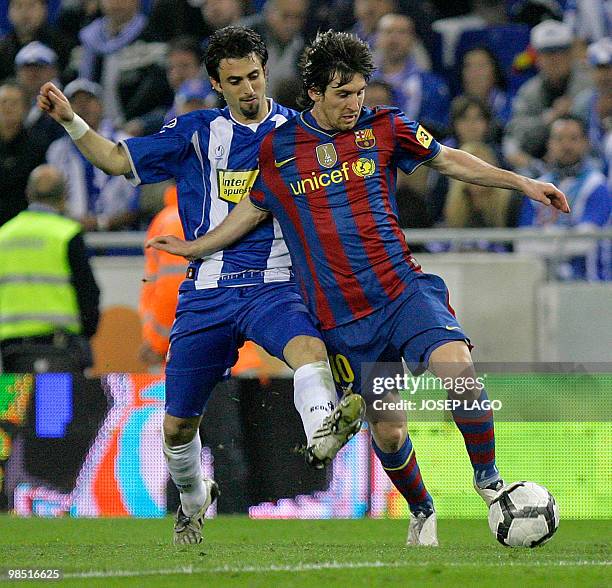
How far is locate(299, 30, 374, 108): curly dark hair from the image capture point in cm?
619

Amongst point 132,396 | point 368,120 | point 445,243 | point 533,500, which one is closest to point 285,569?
point 533,500

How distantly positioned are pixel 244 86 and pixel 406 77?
641 centimetres

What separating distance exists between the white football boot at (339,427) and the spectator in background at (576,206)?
5335mm

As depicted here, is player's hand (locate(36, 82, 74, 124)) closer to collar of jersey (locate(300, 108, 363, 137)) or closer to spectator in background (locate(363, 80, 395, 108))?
collar of jersey (locate(300, 108, 363, 137))

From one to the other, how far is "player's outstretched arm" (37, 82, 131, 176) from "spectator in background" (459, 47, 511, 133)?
6.92 metres

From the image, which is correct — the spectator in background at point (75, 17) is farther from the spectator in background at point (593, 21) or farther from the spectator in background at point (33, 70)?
the spectator in background at point (593, 21)

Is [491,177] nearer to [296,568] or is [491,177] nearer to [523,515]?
[523,515]

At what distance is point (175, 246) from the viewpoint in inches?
263

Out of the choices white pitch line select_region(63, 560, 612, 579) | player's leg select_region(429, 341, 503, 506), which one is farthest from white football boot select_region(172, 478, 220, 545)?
player's leg select_region(429, 341, 503, 506)

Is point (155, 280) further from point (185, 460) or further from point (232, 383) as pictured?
point (185, 460)

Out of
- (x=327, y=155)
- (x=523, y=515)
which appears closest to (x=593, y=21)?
(x=327, y=155)

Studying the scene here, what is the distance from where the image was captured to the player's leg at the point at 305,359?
18.5 ft

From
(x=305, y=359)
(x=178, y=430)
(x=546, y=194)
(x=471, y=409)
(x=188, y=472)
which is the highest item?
(x=546, y=194)

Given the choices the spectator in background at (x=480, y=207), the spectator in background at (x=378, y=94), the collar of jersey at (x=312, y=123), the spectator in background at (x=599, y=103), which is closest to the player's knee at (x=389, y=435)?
the collar of jersey at (x=312, y=123)
